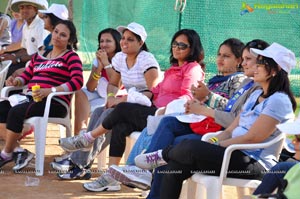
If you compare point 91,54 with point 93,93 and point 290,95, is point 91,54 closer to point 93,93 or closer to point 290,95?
point 93,93

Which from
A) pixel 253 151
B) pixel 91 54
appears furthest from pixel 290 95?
pixel 91 54

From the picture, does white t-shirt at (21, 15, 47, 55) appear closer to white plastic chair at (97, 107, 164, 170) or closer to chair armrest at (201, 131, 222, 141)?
white plastic chair at (97, 107, 164, 170)

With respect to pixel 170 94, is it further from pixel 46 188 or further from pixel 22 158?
pixel 22 158

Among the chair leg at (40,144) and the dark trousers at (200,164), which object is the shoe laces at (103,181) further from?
the dark trousers at (200,164)

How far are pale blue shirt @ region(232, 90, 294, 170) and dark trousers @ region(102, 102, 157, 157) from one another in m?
1.20

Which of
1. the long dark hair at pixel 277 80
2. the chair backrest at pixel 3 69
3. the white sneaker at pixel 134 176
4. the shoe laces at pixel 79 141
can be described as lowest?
the white sneaker at pixel 134 176

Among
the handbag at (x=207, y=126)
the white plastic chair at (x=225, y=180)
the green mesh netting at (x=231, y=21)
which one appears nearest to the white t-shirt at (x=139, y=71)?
the handbag at (x=207, y=126)

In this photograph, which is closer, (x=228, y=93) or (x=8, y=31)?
(x=228, y=93)

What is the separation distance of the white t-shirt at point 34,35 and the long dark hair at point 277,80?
140 inches

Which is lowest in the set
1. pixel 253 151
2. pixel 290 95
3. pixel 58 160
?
pixel 58 160

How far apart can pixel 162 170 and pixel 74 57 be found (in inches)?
90.0

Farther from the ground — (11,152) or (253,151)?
(253,151)

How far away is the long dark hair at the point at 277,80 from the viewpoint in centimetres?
456

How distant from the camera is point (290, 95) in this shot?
4.56 metres
